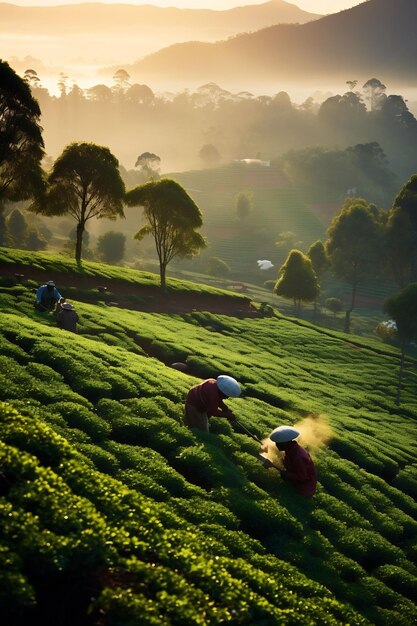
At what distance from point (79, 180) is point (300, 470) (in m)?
43.7

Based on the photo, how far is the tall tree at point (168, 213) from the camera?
54188 mm

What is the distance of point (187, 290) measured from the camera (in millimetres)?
58844

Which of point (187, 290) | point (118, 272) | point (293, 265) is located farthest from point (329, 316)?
point (118, 272)

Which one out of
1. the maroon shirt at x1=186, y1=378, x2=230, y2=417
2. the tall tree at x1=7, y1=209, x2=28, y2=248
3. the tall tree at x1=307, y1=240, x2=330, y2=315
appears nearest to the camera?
the maroon shirt at x1=186, y1=378, x2=230, y2=417

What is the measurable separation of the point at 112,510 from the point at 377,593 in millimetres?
8231

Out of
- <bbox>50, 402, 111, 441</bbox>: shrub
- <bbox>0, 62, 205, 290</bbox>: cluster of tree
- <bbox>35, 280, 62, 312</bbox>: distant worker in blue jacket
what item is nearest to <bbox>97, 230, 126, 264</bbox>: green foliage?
<bbox>0, 62, 205, 290</bbox>: cluster of tree

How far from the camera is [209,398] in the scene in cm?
1705

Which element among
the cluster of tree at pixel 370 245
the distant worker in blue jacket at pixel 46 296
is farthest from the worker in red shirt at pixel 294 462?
the cluster of tree at pixel 370 245

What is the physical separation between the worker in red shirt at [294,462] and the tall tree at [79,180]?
3982 cm

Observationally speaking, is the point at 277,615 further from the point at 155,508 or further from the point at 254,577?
the point at 155,508

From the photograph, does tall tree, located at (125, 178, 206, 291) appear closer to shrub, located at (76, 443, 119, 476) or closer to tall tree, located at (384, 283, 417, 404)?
tall tree, located at (384, 283, 417, 404)

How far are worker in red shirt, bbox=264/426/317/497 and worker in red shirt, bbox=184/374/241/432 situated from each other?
1.86m

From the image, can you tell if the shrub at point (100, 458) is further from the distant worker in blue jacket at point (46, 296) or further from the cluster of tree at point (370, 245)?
the cluster of tree at point (370, 245)

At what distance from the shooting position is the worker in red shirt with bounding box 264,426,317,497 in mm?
15960
